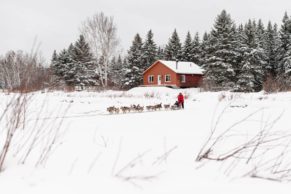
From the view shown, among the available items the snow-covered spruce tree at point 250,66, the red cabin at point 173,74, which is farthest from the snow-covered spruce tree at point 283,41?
the red cabin at point 173,74

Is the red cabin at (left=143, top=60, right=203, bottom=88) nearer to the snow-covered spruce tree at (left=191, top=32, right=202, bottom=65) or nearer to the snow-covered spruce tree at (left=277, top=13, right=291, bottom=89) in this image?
the snow-covered spruce tree at (left=191, top=32, right=202, bottom=65)

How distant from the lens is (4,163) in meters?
2.71

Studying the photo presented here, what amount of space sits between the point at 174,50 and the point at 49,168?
49.2 meters

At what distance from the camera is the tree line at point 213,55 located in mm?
35812

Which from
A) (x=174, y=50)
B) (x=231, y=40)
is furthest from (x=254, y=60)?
(x=174, y=50)

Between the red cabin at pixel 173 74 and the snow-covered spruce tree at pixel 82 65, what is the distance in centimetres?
848

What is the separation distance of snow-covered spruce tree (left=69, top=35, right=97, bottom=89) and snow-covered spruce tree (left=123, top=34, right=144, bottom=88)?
16.8 feet

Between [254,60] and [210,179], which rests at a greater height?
[254,60]

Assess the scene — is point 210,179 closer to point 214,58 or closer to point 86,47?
point 214,58

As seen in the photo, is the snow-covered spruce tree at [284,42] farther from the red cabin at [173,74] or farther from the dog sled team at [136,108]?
the dog sled team at [136,108]

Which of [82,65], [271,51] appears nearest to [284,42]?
[271,51]

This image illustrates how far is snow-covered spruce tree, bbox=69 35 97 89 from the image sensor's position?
44750mm

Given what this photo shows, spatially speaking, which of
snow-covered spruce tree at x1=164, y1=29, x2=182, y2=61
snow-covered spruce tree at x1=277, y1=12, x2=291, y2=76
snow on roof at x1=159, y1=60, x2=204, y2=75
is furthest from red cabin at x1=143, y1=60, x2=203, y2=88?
snow-covered spruce tree at x1=277, y1=12, x2=291, y2=76

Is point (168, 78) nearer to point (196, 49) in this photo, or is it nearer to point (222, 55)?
point (222, 55)
